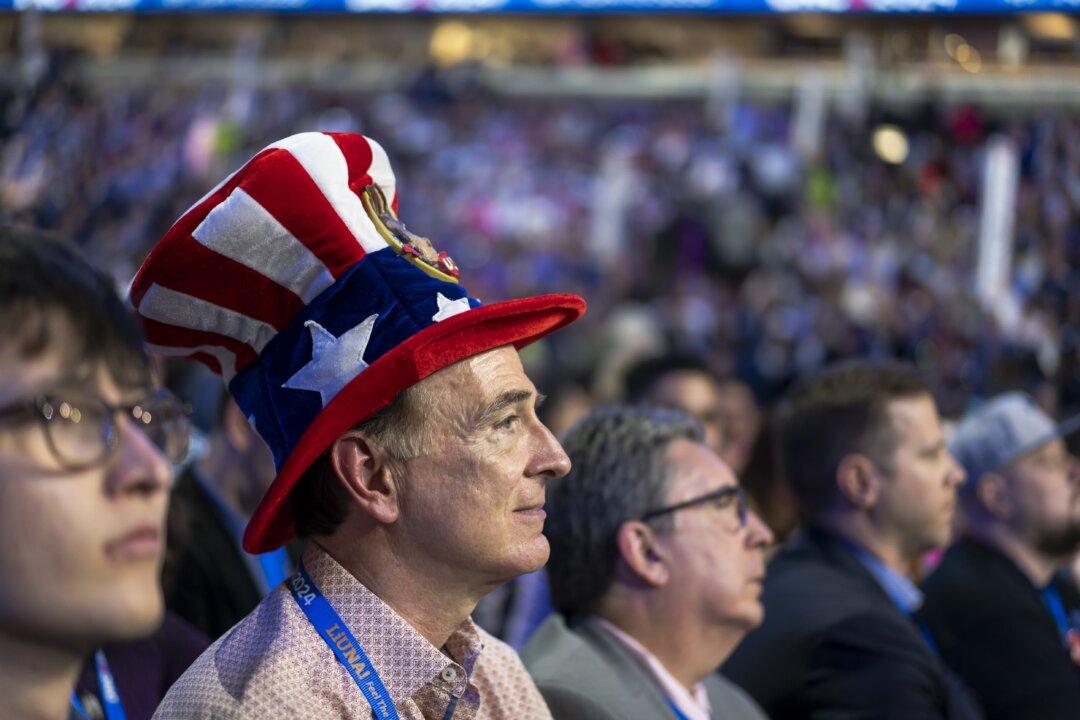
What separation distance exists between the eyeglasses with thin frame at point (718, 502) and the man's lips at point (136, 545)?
1736 mm

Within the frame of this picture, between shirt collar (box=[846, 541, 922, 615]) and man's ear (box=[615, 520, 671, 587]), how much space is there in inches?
38.6

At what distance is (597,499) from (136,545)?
1.77 m

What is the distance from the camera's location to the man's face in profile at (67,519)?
1157 mm

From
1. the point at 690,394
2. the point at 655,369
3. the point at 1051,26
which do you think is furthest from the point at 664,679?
the point at 1051,26

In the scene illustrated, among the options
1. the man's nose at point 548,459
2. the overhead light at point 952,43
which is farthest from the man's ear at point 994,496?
the overhead light at point 952,43

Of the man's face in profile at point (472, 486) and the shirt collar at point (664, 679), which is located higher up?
the man's face in profile at point (472, 486)

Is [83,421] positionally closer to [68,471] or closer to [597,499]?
[68,471]

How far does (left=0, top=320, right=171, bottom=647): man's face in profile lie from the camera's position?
1.16 meters

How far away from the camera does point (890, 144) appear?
15.0 metres

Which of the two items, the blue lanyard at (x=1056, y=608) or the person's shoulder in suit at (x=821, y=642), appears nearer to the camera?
the person's shoulder in suit at (x=821, y=642)

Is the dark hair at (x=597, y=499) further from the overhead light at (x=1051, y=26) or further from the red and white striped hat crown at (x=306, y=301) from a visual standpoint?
the overhead light at (x=1051, y=26)

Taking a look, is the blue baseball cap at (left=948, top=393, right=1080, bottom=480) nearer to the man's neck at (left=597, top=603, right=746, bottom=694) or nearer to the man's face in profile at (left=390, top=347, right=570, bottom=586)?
the man's neck at (left=597, top=603, right=746, bottom=694)

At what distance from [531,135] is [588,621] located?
17615 mm

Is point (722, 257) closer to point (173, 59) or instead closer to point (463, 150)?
point (463, 150)
